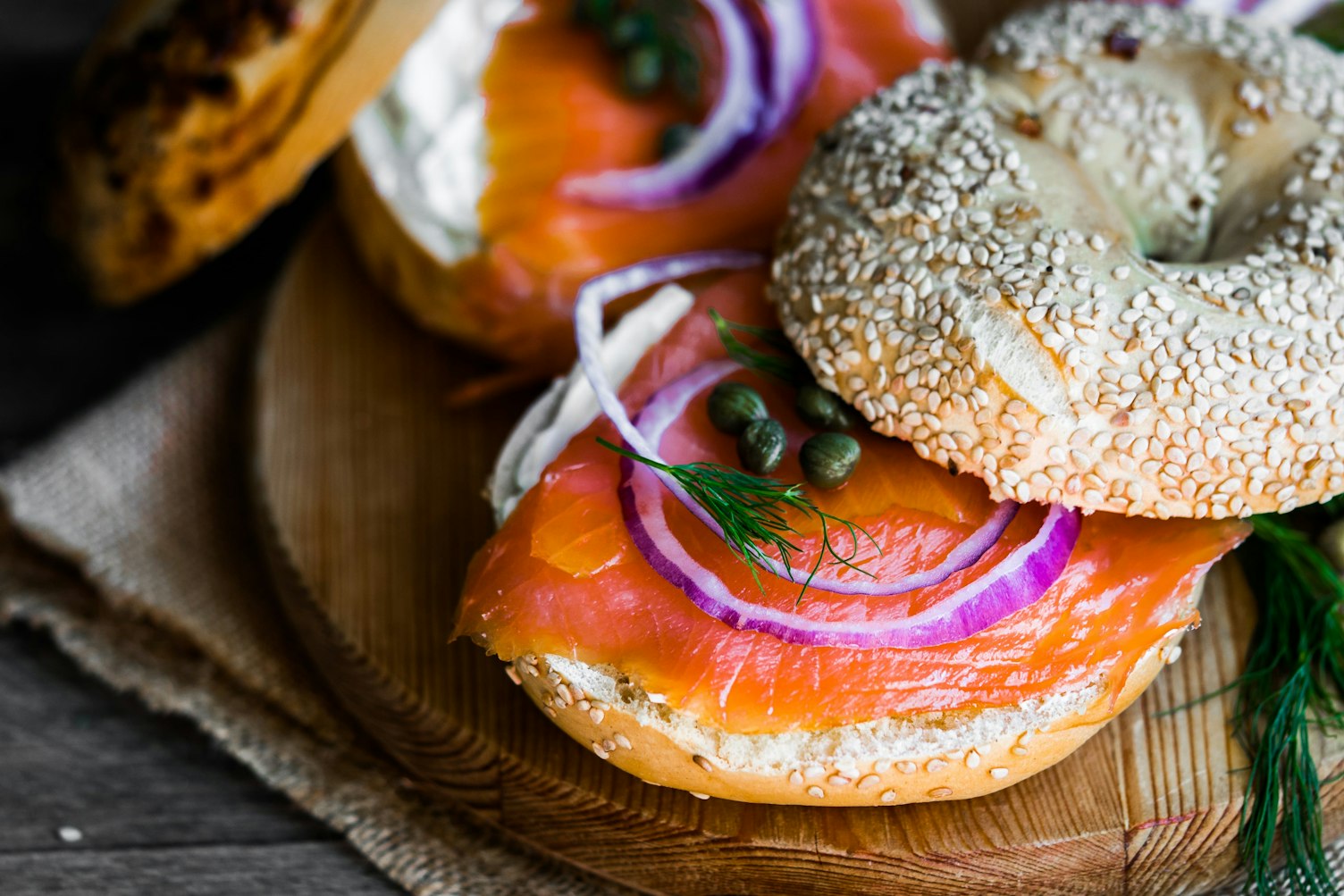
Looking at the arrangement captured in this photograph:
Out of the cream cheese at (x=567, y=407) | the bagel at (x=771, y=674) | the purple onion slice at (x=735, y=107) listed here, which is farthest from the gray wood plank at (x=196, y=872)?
the purple onion slice at (x=735, y=107)

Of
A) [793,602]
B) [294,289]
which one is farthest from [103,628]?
[793,602]

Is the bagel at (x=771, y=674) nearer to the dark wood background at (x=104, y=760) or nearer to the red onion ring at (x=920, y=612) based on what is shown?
the red onion ring at (x=920, y=612)

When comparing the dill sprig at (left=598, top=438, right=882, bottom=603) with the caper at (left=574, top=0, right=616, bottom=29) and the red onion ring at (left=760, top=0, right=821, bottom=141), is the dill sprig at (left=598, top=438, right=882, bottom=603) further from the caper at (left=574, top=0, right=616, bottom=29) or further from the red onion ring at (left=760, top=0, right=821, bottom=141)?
the caper at (left=574, top=0, right=616, bottom=29)

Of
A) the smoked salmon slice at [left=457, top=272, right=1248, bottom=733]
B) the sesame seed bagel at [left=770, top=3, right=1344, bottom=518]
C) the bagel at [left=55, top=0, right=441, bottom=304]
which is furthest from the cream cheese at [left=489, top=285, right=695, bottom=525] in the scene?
the bagel at [left=55, top=0, right=441, bottom=304]

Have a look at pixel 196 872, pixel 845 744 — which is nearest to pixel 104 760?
pixel 196 872

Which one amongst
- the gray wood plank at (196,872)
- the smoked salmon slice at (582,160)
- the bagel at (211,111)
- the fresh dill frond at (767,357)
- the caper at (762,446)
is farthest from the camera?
the smoked salmon slice at (582,160)

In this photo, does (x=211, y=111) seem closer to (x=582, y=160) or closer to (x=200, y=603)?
(x=582, y=160)
